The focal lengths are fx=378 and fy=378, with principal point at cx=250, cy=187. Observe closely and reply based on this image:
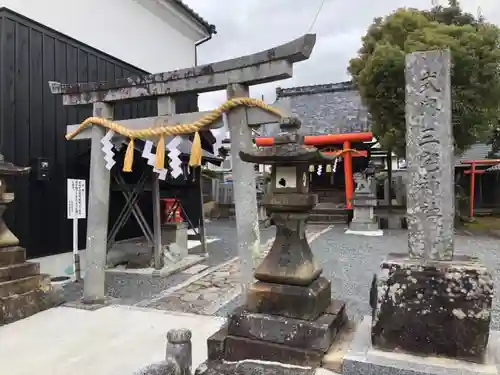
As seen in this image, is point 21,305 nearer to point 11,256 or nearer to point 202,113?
point 11,256

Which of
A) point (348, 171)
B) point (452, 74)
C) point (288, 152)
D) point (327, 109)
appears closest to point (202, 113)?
point (288, 152)

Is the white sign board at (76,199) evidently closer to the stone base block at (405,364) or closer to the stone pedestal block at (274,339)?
the stone pedestal block at (274,339)

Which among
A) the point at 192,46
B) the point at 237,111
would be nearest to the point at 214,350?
the point at 237,111

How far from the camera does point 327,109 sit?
74.4 ft

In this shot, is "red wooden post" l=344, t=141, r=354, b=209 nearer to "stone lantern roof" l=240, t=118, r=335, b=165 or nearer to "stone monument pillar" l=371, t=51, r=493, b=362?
"stone lantern roof" l=240, t=118, r=335, b=165

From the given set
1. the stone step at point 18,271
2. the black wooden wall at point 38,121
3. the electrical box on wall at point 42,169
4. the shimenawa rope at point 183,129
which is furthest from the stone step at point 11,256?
the shimenawa rope at point 183,129

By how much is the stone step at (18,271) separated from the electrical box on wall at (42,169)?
1941 mm

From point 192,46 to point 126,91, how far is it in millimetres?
7469

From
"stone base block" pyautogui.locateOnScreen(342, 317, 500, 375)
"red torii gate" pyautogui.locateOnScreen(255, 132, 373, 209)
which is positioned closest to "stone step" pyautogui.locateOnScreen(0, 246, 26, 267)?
"stone base block" pyautogui.locateOnScreen(342, 317, 500, 375)

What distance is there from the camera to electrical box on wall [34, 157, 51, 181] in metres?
6.81

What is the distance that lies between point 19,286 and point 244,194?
134 inches

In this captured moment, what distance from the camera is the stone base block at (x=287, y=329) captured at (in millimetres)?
3066

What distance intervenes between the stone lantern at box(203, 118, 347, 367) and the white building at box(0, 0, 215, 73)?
6.12 metres

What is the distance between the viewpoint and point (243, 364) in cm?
309
